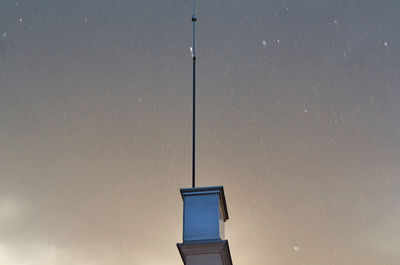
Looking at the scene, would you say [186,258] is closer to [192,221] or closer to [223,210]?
[192,221]

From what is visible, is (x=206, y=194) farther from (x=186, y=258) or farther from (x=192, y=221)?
(x=186, y=258)

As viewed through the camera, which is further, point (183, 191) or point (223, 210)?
point (223, 210)

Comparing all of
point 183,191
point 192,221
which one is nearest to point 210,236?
point 192,221

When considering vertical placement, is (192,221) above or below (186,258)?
above

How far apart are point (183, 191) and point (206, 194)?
18cm

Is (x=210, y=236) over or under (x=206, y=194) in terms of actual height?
under

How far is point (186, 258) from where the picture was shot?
11.3 feet

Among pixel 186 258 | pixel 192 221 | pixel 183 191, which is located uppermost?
pixel 183 191

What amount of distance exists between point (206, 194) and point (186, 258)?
0.49 m

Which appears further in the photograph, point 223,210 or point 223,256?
point 223,210

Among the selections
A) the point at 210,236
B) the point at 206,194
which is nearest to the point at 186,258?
the point at 210,236

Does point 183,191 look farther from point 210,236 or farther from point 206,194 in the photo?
point 210,236

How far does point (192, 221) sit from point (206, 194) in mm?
230

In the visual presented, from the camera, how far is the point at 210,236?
340 centimetres
